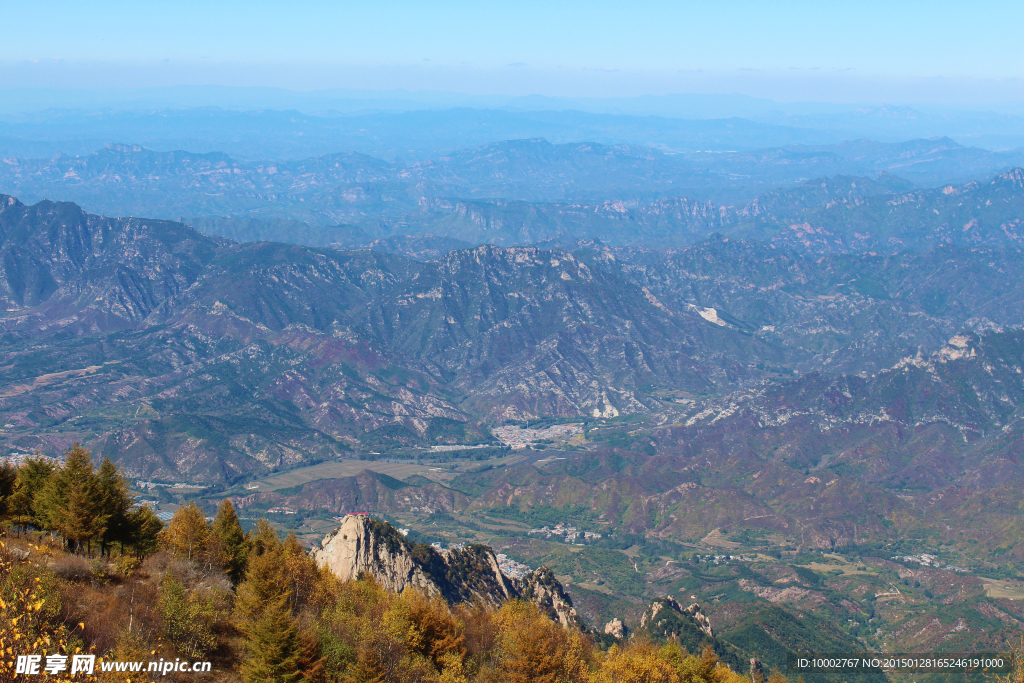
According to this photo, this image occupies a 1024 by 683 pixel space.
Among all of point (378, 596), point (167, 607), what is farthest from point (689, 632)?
point (167, 607)

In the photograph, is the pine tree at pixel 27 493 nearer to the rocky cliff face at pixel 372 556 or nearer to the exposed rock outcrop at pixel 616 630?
the rocky cliff face at pixel 372 556

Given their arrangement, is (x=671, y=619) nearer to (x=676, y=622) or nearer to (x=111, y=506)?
(x=676, y=622)

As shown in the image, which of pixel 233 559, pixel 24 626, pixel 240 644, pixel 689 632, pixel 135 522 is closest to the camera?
pixel 24 626

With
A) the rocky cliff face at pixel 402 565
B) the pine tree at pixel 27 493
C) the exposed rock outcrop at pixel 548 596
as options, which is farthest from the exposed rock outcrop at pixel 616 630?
the pine tree at pixel 27 493

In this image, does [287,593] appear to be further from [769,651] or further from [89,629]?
[769,651]

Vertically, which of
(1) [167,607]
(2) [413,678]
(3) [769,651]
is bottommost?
(3) [769,651]

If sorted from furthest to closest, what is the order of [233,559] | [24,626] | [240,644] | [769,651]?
[769,651] → [233,559] → [240,644] → [24,626]
